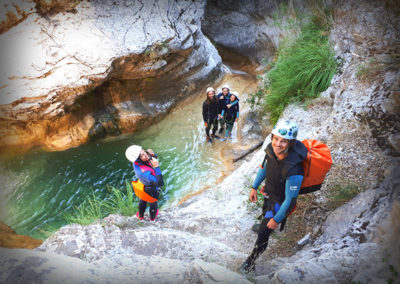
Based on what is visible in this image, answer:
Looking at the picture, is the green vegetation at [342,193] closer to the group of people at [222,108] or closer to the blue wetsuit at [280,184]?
the blue wetsuit at [280,184]

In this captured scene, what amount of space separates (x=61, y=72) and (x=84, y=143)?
2372 millimetres

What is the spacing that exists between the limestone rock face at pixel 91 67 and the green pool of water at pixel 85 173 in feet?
2.34

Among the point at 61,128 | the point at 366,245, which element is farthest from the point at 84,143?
the point at 366,245

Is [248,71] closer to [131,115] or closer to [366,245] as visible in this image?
[131,115]

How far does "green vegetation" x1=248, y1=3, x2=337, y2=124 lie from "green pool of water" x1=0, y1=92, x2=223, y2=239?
2.35 m

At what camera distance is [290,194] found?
2.53 meters

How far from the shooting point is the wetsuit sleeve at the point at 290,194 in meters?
2.48

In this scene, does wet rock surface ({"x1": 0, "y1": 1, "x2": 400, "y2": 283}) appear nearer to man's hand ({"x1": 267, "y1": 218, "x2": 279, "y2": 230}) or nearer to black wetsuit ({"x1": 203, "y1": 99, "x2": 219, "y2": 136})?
man's hand ({"x1": 267, "y1": 218, "x2": 279, "y2": 230})

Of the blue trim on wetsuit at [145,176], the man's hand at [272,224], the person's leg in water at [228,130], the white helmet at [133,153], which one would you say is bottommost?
the person's leg in water at [228,130]

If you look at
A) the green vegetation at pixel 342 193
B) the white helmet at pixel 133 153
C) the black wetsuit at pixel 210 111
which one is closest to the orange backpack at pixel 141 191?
the white helmet at pixel 133 153

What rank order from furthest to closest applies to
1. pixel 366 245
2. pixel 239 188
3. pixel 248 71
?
pixel 248 71 → pixel 239 188 → pixel 366 245

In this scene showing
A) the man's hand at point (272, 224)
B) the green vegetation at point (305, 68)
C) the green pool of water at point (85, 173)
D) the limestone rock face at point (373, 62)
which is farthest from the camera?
the green pool of water at point (85, 173)

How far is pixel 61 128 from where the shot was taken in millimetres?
7910

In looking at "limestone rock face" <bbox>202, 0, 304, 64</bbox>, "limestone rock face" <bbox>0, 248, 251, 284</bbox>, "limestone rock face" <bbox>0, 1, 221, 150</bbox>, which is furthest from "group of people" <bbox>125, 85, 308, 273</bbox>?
"limestone rock face" <bbox>202, 0, 304, 64</bbox>
